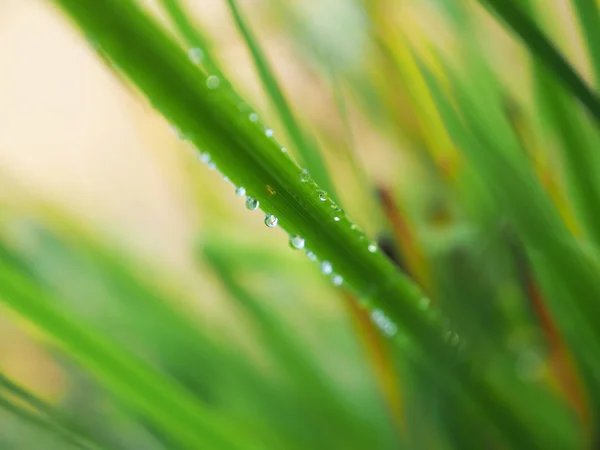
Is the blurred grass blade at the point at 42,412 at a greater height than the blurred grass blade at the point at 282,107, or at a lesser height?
lesser

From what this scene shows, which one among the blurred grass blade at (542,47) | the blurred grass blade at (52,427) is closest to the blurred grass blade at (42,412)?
the blurred grass blade at (52,427)

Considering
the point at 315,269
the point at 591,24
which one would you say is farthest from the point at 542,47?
the point at 315,269

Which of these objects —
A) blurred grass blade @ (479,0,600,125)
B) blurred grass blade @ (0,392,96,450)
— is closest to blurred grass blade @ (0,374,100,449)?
blurred grass blade @ (0,392,96,450)

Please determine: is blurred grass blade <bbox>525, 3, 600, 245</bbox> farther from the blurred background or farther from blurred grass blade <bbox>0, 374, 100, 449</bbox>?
blurred grass blade <bbox>0, 374, 100, 449</bbox>

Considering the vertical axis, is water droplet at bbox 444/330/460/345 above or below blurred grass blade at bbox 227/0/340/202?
below

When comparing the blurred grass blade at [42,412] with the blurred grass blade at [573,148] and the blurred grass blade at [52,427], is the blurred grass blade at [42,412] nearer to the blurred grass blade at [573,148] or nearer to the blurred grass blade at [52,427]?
the blurred grass blade at [52,427]

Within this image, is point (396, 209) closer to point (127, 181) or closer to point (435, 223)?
point (435, 223)
